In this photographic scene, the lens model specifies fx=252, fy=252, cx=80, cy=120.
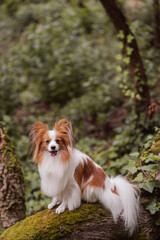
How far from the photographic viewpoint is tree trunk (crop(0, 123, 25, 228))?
10.7 ft

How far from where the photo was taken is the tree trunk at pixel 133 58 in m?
4.46

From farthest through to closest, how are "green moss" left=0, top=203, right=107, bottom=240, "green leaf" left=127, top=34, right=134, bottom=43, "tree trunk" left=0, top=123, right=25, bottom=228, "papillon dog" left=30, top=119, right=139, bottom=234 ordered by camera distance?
"green leaf" left=127, top=34, right=134, bottom=43 → "tree trunk" left=0, top=123, right=25, bottom=228 → "papillon dog" left=30, top=119, right=139, bottom=234 → "green moss" left=0, top=203, right=107, bottom=240

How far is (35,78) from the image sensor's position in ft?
27.6

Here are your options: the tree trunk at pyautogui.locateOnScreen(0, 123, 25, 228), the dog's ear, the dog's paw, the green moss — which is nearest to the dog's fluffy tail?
the green moss

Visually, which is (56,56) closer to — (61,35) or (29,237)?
(61,35)

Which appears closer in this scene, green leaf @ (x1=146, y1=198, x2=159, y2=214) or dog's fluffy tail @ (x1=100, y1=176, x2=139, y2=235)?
dog's fluffy tail @ (x1=100, y1=176, x2=139, y2=235)

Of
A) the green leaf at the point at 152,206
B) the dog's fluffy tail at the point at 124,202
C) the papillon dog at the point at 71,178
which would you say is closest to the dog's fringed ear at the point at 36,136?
the papillon dog at the point at 71,178

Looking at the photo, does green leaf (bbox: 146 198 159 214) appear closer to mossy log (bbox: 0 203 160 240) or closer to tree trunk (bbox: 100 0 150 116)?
mossy log (bbox: 0 203 160 240)

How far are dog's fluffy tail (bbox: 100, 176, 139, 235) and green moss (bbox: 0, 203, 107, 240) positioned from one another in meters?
0.12

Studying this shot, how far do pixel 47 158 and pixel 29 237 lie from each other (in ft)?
2.67

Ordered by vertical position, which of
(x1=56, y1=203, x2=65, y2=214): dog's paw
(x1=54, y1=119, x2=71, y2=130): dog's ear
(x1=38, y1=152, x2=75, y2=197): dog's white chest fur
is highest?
(x1=54, y1=119, x2=71, y2=130): dog's ear

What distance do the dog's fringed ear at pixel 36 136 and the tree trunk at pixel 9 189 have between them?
2.00ft

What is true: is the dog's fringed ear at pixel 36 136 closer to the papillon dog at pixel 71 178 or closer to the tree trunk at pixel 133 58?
the papillon dog at pixel 71 178

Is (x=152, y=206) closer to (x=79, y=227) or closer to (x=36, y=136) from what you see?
(x=79, y=227)
